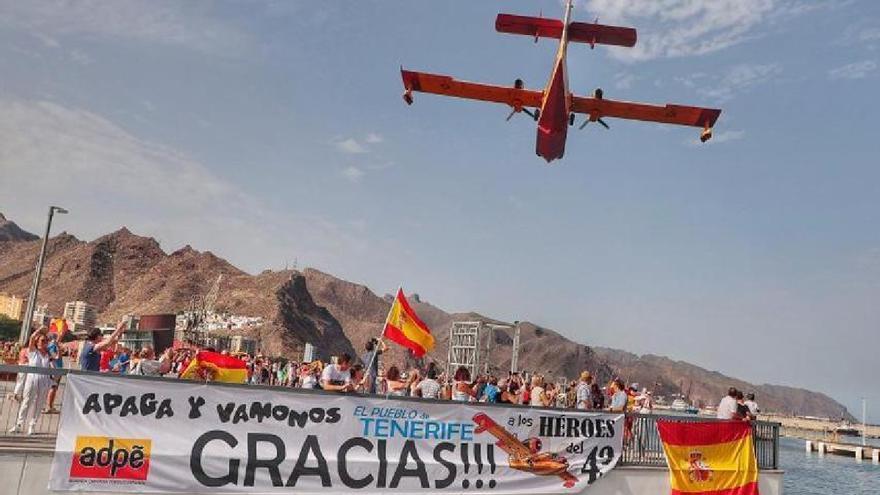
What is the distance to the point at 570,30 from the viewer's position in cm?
2477

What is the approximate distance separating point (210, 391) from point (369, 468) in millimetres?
2752

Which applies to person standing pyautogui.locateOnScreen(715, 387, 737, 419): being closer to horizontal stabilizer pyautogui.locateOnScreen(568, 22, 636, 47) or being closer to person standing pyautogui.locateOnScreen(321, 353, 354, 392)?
person standing pyautogui.locateOnScreen(321, 353, 354, 392)

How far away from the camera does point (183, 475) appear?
9891mm

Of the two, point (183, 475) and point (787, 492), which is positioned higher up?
point (183, 475)

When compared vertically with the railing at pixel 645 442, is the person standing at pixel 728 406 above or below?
above

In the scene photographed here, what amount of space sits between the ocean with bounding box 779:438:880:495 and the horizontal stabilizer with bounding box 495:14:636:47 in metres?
37.3

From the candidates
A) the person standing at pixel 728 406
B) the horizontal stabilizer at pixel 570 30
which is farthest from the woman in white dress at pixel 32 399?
the horizontal stabilizer at pixel 570 30

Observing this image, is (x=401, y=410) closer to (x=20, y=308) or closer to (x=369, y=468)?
(x=369, y=468)

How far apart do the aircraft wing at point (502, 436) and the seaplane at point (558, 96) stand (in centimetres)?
1438

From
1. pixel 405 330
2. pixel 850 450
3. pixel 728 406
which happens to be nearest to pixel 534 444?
pixel 405 330

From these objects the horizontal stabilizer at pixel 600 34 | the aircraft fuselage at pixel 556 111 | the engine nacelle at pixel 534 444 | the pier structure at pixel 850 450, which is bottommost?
the pier structure at pixel 850 450

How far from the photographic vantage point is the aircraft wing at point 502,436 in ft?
39.1

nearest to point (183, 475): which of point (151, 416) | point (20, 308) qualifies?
point (151, 416)

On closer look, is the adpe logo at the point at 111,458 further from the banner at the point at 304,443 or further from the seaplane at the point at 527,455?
the seaplane at the point at 527,455
